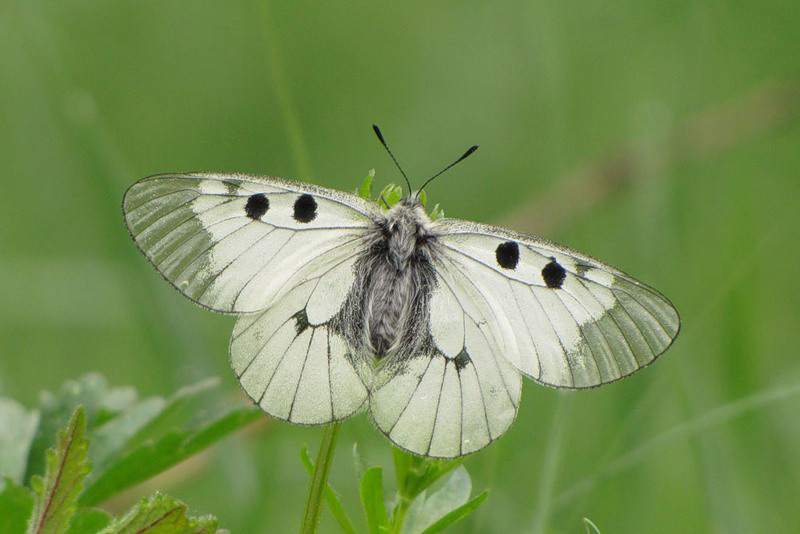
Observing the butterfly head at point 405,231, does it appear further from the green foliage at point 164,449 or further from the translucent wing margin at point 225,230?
the green foliage at point 164,449

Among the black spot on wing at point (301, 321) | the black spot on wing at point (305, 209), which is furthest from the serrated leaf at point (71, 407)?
the black spot on wing at point (305, 209)

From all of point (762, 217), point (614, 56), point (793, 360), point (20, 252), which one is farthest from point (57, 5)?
point (793, 360)

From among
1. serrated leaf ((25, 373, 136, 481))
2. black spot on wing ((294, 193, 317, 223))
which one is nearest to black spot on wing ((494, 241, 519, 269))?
black spot on wing ((294, 193, 317, 223))

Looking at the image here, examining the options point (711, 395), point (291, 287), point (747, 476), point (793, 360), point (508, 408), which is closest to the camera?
point (508, 408)

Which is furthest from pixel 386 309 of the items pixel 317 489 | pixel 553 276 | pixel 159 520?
pixel 159 520

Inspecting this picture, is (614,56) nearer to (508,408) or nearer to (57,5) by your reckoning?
(57,5)

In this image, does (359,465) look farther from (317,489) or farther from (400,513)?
(317,489)
